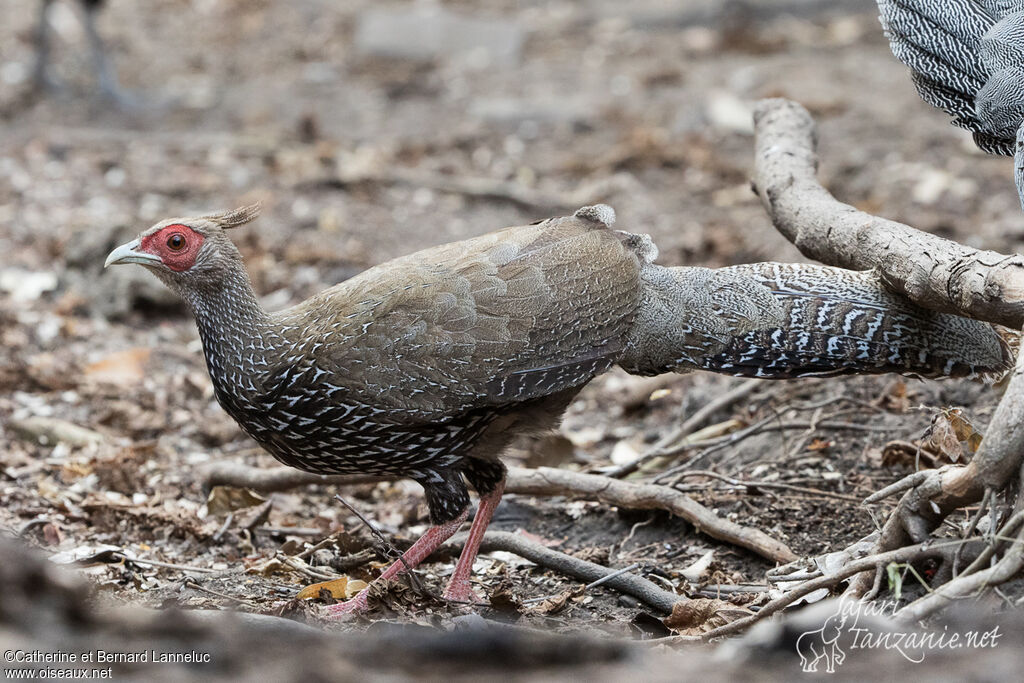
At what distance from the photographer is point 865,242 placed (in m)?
4.08

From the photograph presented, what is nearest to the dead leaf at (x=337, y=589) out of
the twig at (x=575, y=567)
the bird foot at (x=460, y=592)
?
the bird foot at (x=460, y=592)

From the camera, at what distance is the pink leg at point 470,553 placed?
427cm

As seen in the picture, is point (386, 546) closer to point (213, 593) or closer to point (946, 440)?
point (213, 593)

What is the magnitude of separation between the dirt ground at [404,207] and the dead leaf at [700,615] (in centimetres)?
16

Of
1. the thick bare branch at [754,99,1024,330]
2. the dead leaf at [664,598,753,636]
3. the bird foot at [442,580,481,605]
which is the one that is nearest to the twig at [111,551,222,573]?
the bird foot at [442,580,481,605]

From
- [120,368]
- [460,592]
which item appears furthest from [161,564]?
[120,368]

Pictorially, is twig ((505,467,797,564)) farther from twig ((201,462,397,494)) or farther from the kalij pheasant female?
twig ((201,462,397,494))

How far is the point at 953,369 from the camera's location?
400 centimetres

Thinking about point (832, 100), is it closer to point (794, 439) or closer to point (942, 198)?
point (942, 198)

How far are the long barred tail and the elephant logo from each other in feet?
5.76

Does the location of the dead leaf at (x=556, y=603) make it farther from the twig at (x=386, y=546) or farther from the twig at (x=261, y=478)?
the twig at (x=261, y=478)

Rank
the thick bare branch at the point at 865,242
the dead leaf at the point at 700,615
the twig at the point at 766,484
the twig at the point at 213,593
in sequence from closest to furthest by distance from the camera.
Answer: the thick bare branch at the point at 865,242 < the dead leaf at the point at 700,615 < the twig at the point at 213,593 < the twig at the point at 766,484

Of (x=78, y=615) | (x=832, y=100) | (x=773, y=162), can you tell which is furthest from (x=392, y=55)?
(x=78, y=615)

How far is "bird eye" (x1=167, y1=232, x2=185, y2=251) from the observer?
427cm
